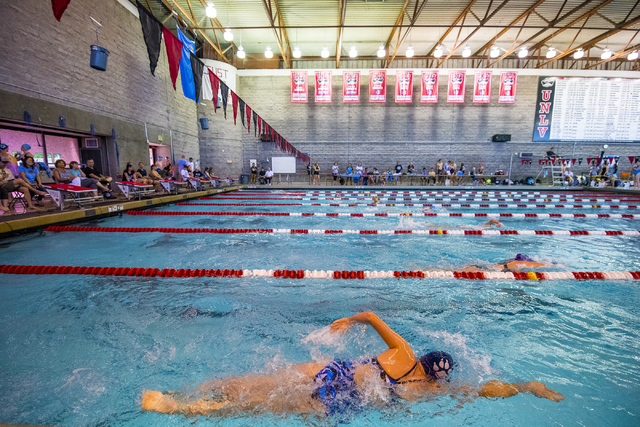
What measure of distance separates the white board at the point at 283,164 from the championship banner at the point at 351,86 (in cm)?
448

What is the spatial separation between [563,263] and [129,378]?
15.5ft

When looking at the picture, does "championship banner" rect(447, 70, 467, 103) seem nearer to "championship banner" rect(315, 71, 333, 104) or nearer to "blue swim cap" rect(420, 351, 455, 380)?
"championship banner" rect(315, 71, 333, 104)

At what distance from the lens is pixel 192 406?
150cm

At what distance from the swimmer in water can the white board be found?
15028 millimetres

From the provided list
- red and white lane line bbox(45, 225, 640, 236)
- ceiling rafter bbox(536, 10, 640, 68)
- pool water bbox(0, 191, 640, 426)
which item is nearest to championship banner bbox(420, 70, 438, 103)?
ceiling rafter bbox(536, 10, 640, 68)

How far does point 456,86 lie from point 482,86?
4.96 feet

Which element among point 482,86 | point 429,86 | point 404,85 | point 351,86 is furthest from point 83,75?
point 482,86

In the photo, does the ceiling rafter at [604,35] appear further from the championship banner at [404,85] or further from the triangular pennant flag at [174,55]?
the triangular pennant flag at [174,55]

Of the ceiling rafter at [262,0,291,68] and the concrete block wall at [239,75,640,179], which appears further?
the concrete block wall at [239,75,640,179]

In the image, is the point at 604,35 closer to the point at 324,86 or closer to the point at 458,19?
the point at 458,19

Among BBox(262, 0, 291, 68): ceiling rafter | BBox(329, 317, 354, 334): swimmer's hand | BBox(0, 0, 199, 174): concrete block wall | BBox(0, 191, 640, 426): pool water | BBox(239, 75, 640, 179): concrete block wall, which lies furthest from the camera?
BBox(239, 75, 640, 179): concrete block wall

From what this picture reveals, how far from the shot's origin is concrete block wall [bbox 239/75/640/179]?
50.0ft

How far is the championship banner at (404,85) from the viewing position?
45.1 ft

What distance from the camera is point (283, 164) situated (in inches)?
639
